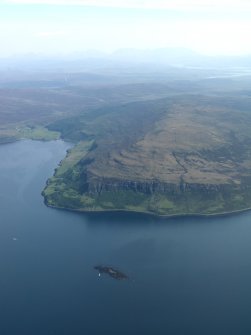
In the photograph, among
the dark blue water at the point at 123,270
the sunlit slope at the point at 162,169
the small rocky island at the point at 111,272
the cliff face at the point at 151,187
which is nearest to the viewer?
the dark blue water at the point at 123,270

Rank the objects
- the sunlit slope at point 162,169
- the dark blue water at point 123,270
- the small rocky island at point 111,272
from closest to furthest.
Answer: the dark blue water at point 123,270, the small rocky island at point 111,272, the sunlit slope at point 162,169

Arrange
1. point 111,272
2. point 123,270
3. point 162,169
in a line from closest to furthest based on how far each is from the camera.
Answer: point 111,272
point 123,270
point 162,169

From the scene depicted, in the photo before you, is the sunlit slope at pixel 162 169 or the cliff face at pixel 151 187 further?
the cliff face at pixel 151 187

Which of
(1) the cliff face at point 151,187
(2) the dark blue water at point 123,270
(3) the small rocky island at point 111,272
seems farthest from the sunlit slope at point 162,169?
(3) the small rocky island at point 111,272

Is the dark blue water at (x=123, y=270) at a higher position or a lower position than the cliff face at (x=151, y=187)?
lower

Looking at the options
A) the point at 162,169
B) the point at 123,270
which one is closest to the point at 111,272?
the point at 123,270

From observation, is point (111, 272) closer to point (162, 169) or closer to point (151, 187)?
point (151, 187)

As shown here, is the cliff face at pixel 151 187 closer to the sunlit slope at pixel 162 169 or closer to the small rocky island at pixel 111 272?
the sunlit slope at pixel 162 169
